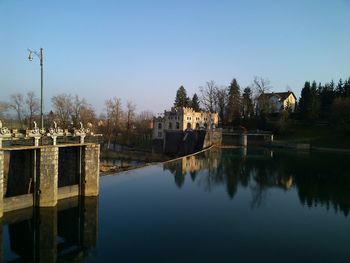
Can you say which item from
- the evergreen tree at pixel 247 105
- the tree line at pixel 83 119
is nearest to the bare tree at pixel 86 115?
the tree line at pixel 83 119

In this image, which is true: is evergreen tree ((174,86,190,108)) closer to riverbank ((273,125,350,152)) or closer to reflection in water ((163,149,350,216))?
riverbank ((273,125,350,152))

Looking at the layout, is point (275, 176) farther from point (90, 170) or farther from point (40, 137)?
point (40, 137)

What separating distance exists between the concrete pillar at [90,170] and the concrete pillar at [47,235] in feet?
9.54

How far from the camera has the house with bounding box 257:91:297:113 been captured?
7819 cm

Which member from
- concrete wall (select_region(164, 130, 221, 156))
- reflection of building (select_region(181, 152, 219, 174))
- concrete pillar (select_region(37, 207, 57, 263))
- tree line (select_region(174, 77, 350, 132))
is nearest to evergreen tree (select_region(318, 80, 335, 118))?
tree line (select_region(174, 77, 350, 132))

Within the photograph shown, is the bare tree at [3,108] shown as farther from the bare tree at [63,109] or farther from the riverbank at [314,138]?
the riverbank at [314,138]

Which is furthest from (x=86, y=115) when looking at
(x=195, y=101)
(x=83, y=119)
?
(x=195, y=101)

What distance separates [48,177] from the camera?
57.9 feet

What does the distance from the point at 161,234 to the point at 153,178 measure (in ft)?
44.9

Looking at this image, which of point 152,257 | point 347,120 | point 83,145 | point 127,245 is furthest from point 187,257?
point 347,120

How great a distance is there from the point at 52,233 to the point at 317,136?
207ft

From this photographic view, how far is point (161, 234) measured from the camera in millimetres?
15969

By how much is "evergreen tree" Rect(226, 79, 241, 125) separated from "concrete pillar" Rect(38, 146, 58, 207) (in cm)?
6437

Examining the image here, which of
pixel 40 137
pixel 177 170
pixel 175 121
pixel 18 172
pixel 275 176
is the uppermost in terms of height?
pixel 175 121
